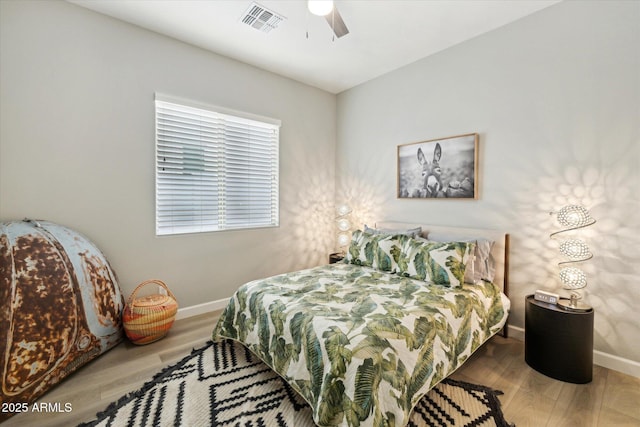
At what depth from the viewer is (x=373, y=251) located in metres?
2.83

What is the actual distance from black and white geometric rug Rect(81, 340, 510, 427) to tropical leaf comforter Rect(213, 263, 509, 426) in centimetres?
17

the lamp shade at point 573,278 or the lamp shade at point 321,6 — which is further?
the lamp shade at point 573,278

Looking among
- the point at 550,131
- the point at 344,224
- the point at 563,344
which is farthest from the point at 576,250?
the point at 344,224

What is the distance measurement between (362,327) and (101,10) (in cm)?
329

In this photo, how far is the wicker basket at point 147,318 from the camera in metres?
2.31

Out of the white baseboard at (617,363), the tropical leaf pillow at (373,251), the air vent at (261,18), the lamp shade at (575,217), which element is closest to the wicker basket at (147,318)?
the tropical leaf pillow at (373,251)

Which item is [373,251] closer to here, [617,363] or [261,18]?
[617,363]

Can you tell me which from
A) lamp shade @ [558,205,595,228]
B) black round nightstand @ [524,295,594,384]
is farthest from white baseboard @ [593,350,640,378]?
lamp shade @ [558,205,595,228]

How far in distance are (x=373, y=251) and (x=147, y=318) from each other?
213cm

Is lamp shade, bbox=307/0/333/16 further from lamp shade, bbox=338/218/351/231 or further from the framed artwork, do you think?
lamp shade, bbox=338/218/351/231

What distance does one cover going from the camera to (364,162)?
3.85 m

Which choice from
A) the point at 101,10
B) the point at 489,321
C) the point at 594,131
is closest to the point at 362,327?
the point at 489,321

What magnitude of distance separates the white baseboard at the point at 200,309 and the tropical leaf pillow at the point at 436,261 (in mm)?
2043

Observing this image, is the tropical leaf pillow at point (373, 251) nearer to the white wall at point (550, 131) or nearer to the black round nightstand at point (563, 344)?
the white wall at point (550, 131)
